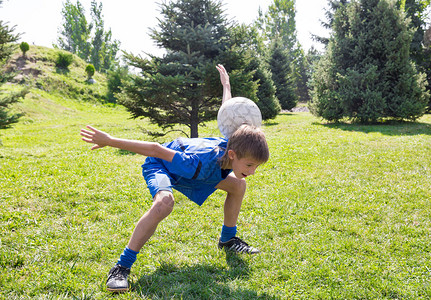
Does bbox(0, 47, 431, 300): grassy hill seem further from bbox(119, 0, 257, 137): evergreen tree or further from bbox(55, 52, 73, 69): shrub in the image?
bbox(55, 52, 73, 69): shrub

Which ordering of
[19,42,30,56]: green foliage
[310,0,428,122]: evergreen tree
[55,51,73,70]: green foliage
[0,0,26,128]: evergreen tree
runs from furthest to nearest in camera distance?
[55,51,73,70]: green foliage
[19,42,30,56]: green foliage
[310,0,428,122]: evergreen tree
[0,0,26,128]: evergreen tree

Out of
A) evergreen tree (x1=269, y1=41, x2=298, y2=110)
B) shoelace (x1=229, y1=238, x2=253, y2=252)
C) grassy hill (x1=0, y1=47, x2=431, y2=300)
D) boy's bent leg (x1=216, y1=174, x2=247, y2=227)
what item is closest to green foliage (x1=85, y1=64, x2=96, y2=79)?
evergreen tree (x1=269, y1=41, x2=298, y2=110)

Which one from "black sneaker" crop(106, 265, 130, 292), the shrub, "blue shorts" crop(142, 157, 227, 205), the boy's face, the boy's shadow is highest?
the shrub

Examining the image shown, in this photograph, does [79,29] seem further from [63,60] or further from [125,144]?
[125,144]

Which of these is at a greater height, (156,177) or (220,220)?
(156,177)

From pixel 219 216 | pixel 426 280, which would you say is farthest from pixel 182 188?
pixel 426 280

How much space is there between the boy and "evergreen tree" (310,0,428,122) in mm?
11641

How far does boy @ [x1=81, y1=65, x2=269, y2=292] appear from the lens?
241cm

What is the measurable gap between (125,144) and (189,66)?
5855 millimetres

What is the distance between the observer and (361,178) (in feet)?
17.5

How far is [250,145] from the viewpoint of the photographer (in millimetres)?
2441

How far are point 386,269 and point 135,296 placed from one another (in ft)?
7.08

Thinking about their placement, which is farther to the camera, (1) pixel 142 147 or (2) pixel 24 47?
(2) pixel 24 47

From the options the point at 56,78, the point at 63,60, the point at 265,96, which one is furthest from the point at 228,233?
the point at 63,60
